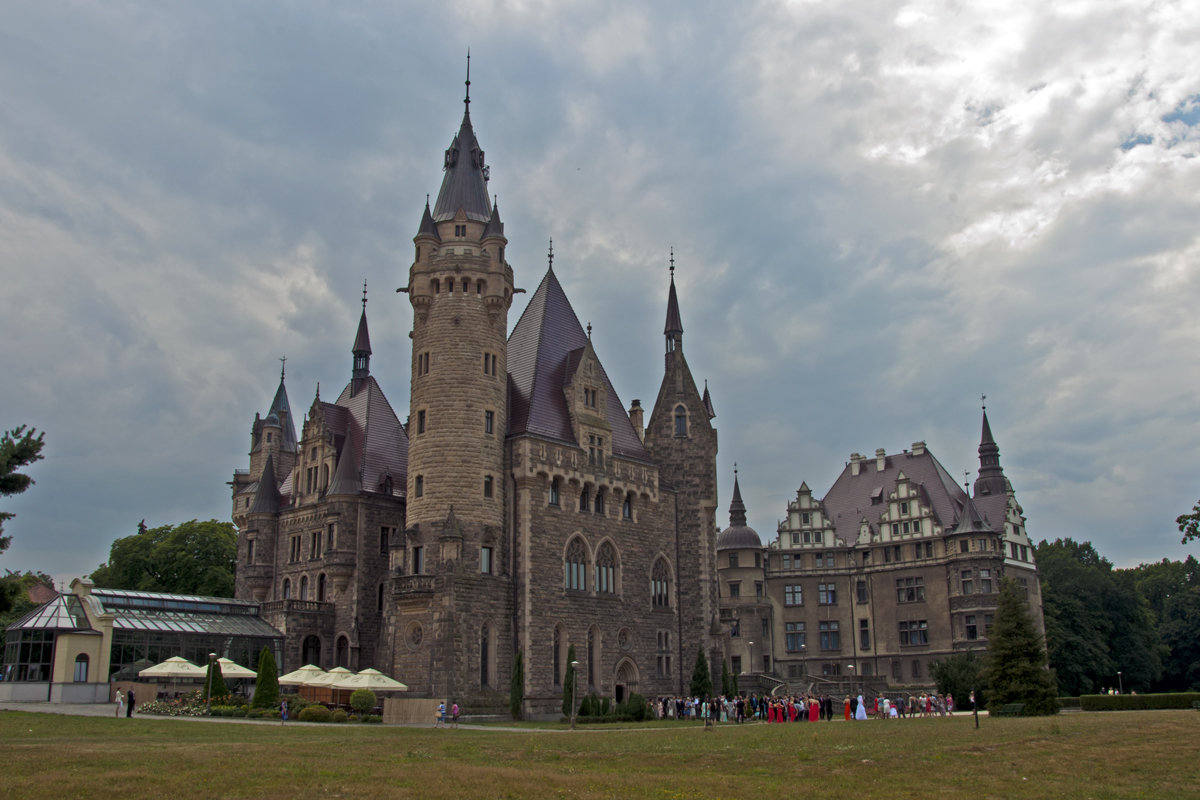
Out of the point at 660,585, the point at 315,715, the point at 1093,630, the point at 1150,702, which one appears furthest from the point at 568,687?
the point at 1093,630

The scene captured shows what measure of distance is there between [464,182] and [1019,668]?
34853mm

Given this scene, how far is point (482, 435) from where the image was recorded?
166 feet

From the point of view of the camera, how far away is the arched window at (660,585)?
5803 cm

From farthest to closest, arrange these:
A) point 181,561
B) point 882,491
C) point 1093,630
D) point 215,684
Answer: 1. point 882,491
2. point 1093,630
3. point 181,561
4. point 215,684

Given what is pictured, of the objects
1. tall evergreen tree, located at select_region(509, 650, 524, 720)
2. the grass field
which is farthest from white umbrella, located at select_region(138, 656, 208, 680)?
tall evergreen tree, located at select_region(509, 650, 524, 720)

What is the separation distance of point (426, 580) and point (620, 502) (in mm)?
12812

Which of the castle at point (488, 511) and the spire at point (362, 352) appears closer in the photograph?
the castle at point (488, 511)

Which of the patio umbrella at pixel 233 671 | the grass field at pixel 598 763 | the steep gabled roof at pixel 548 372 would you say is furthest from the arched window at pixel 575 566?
the grass field at pixel 598 763

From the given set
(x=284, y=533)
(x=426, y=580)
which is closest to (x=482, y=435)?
(x=426, y=580)

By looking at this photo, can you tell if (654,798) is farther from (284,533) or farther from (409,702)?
(284,533)

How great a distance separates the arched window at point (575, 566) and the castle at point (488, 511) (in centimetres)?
15

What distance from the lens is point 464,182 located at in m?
56.0

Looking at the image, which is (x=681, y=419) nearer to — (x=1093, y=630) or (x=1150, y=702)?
(x=1150, y=702)

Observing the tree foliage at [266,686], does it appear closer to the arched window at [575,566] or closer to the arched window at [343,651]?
the arched window at [343,651]
